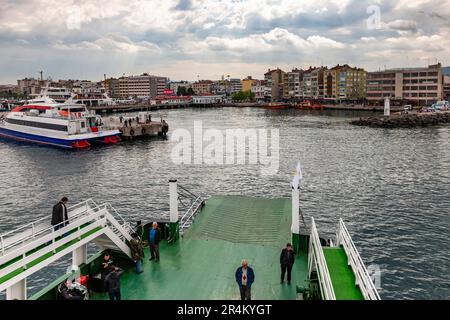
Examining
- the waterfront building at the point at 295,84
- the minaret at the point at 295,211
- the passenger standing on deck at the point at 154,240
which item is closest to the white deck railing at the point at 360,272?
the minaret at the point at 295,211

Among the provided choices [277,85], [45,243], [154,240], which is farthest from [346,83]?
[45,243]

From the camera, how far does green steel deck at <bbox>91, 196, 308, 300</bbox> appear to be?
32.9ft

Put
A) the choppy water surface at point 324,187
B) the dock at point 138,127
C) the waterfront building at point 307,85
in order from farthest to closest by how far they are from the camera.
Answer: the waterfront building at point 307,85 < the dock at point 138,127 < the choppy water surface at point 324,187

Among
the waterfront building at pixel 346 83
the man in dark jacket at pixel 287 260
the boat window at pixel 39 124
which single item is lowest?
the man in dark jacket at pixel 287 260

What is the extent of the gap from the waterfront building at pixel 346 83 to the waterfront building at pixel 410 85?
14879mm

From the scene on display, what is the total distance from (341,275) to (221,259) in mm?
4025

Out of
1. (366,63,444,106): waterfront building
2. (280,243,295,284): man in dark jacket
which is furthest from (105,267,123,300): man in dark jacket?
(366,63,444,106): waterfront building

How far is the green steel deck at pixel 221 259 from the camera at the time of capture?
10031mm

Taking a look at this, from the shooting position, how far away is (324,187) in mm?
30656

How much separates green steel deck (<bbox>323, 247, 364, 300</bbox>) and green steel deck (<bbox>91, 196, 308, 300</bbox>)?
1.28 metres

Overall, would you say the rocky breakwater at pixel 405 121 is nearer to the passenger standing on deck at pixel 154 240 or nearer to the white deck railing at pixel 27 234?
the passenger standing on deck at pixel 154 240

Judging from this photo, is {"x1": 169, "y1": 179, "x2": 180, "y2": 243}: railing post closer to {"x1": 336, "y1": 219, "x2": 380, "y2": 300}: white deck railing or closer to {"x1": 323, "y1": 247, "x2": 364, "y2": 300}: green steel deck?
{"x1": 323, "y1": 247, "x2": 364, "y2": 300}: green steel deck

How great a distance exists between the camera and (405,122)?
3287 inches

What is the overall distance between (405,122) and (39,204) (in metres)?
74.5
